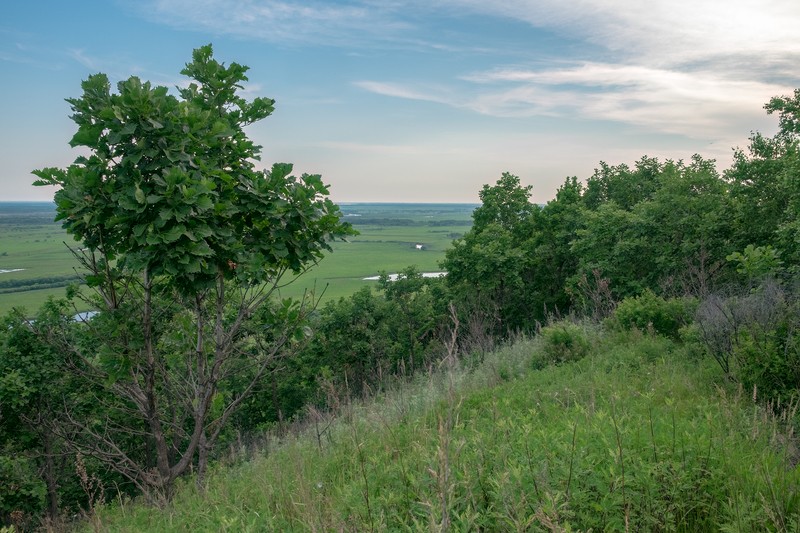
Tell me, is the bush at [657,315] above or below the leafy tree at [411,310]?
above

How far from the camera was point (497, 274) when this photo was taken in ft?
93.3

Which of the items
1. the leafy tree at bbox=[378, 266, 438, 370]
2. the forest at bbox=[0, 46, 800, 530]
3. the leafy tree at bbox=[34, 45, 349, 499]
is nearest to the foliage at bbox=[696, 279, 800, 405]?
the forest at bbox=[0, 46, 800, 530]

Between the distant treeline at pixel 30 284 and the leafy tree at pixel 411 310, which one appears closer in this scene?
the leafy tree at pixel 411 310

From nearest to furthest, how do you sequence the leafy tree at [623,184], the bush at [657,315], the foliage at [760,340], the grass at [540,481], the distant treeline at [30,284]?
the grass at [540,481], the foliage at [760,340], the bush at [657,315], the leafy tree at [623,184], the distant treeline at [30,284]

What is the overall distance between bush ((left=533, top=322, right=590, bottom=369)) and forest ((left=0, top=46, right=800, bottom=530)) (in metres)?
0.05

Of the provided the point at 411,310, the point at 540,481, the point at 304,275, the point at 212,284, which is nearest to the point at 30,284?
the point at 304,275

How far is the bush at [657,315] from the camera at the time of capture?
10.5 metres

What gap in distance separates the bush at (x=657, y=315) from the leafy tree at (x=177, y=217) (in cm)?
845

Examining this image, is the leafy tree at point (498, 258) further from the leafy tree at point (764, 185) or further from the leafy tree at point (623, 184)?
the leafy tree at point (764, 185)

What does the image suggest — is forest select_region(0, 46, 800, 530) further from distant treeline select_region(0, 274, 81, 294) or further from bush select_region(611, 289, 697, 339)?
distant treeline select_region(0, 274, 81, 294)

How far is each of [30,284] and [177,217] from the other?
12653cm

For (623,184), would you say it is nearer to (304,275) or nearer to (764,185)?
(764,185)

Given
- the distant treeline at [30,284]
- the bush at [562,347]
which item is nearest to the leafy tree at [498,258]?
the bush at [562,347]

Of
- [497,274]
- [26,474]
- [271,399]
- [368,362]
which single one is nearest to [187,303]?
[26,474]
